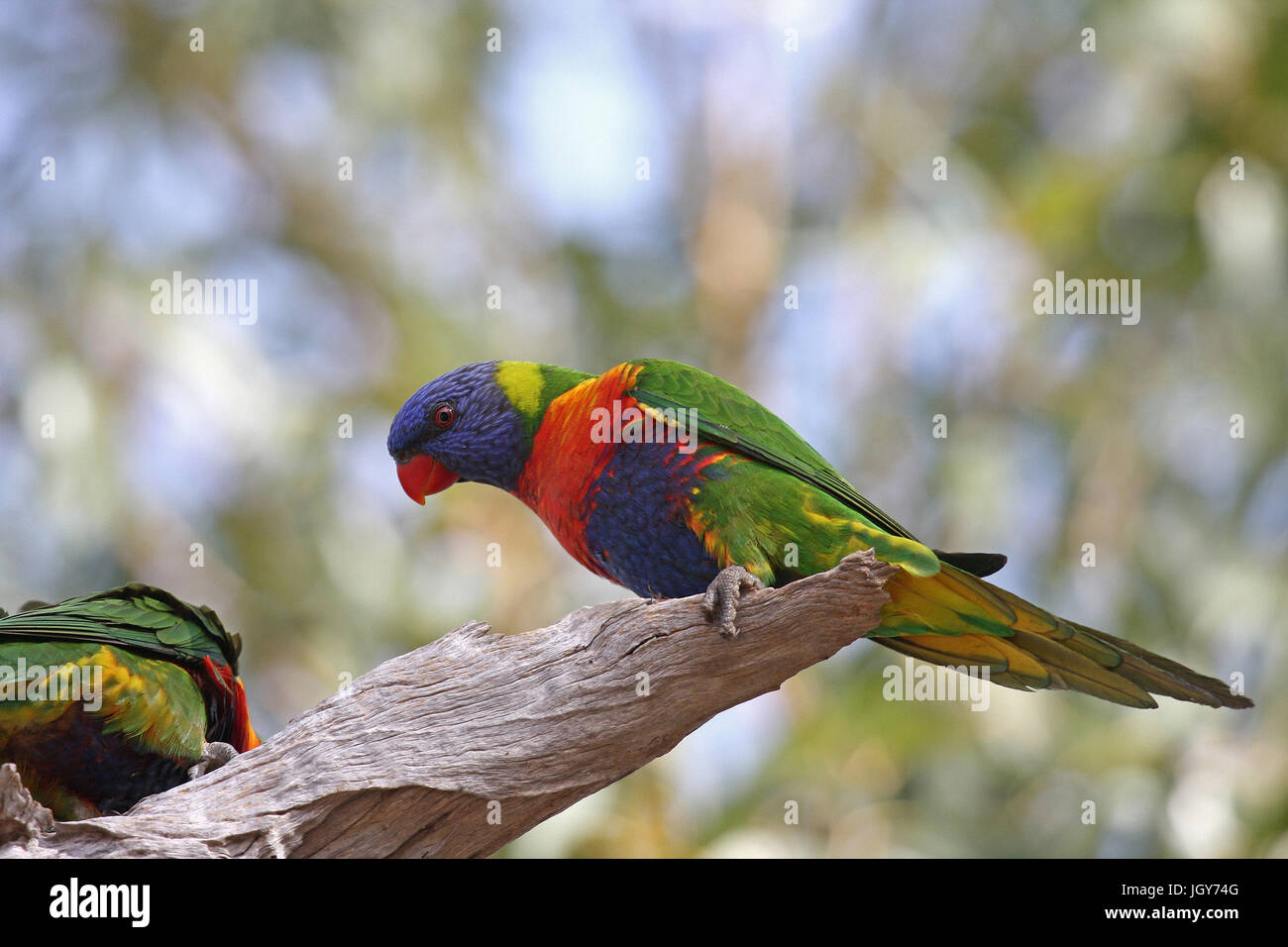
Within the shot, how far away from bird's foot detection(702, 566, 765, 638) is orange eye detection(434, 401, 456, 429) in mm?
1159

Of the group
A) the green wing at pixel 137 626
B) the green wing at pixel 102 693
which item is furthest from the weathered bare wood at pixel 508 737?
the green wing at pixel 137 626

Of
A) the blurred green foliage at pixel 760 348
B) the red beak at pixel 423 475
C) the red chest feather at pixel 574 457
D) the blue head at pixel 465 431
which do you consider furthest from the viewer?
the blurred green foliage at pixel 760 348

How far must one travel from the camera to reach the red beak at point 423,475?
3459mm

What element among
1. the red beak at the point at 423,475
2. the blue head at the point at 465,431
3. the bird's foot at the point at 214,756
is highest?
the blue head at the point at 465,431

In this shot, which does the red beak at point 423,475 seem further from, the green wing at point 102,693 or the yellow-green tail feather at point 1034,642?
the yellow-green tail feather at point 1034,642

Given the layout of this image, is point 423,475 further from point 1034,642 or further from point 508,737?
point 1034,642

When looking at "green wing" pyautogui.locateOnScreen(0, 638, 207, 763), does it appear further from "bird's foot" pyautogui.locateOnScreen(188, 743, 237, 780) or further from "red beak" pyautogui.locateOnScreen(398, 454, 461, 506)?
"red beak" pyautogui.locateOnScreen(398, 454, 461, 506)

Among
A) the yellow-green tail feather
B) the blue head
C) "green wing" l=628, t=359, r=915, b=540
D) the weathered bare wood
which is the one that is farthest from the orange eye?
the yellow-green tail feather

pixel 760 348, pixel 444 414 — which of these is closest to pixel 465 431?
pixel 444 414

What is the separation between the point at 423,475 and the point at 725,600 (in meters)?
1.36

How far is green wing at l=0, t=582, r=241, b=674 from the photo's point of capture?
9.00 ft

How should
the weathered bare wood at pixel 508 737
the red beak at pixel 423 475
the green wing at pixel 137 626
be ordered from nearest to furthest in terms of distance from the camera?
the weathered bare wood at pixel 508 737 → the green wing at pixel 137 626 → the red beak at pixel 423 475

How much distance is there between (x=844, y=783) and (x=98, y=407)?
5866 mm

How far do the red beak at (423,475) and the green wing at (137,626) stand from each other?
70cm
